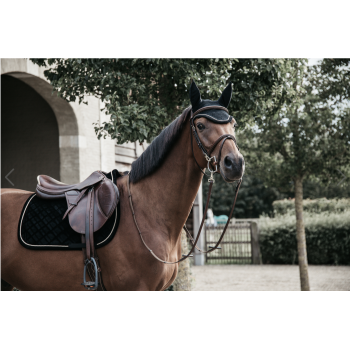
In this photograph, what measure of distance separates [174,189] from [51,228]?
0.95 metres

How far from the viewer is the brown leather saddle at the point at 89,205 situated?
8.89 feet

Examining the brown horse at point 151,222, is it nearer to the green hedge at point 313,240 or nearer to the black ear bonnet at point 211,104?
the black ear bonnet at point 211,104

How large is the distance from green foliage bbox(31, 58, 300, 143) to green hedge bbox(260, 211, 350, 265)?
28.4 feet

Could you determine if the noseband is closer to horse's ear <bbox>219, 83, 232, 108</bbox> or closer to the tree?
horse's ear <bbox>219, 83, 232, 108</bbox>

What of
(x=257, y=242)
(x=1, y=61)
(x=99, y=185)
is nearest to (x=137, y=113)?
(x=99, y=185)

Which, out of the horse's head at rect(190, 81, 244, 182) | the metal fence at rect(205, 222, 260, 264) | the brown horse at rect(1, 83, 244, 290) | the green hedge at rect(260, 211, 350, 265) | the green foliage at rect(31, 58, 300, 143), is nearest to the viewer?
the horse's head at rect(190, 81, 244, 182)

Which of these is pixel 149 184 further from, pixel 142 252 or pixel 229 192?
pixel 229 192

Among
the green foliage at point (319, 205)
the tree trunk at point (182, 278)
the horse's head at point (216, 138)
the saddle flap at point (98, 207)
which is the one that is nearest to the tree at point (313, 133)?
the tree trunk at point (182, 278)

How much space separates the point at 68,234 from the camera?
9.29ft

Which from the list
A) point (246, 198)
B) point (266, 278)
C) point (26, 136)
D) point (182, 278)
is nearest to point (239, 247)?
point (266, 278)

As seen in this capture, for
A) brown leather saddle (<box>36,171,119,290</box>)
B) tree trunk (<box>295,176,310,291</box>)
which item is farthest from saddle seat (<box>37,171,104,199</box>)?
tree trunk (<box>295,176,310,291</box>)

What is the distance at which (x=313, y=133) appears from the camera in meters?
7.68

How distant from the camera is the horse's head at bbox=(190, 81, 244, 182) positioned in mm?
2379

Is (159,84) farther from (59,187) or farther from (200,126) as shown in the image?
(200,126)
